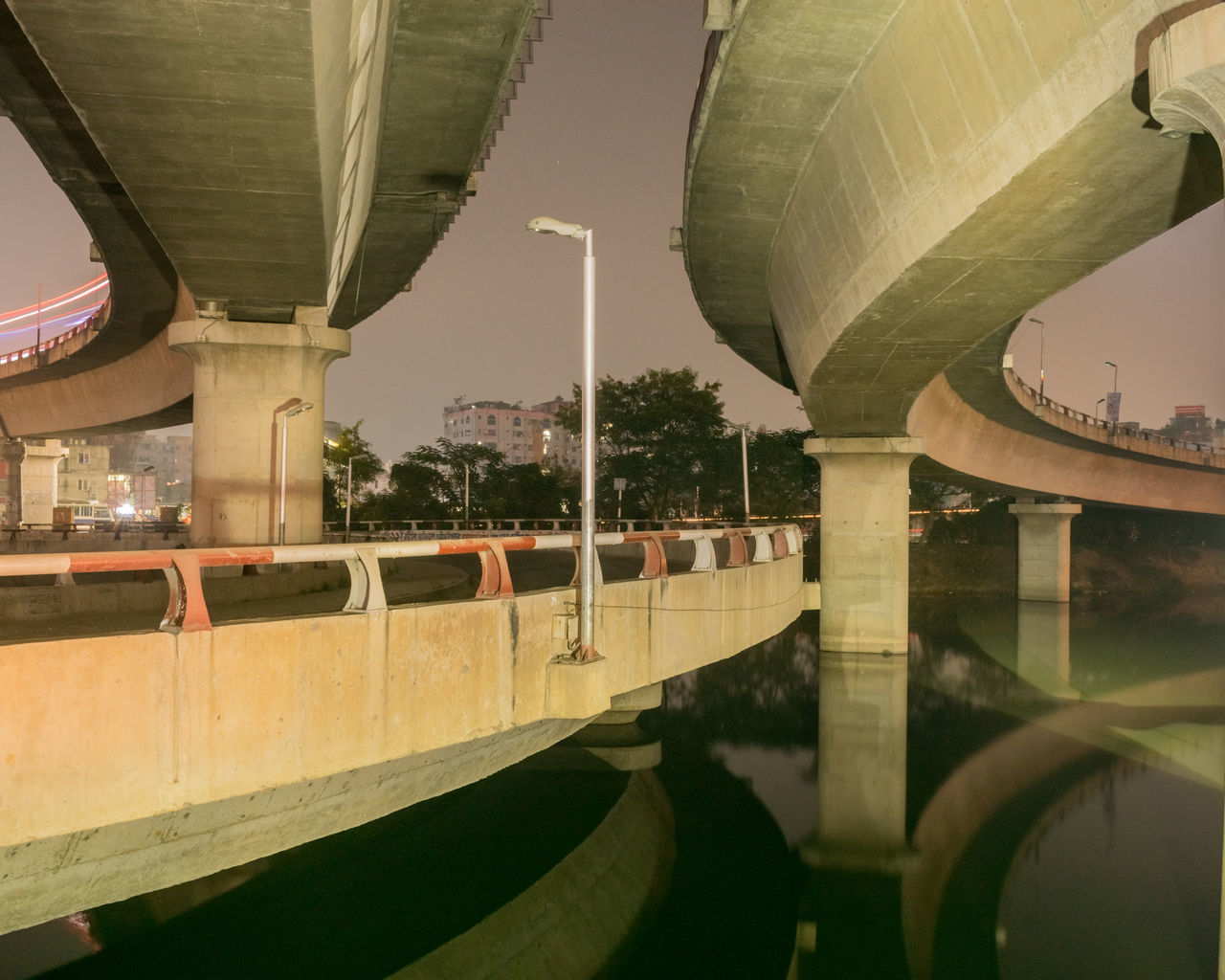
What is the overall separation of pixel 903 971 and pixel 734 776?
892cm

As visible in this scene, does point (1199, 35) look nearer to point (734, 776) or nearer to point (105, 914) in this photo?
point (105, 914)

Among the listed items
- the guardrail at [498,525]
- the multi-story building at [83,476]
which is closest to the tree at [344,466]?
the guardrail at [498,525]

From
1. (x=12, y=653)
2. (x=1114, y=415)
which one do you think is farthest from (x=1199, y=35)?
(x=1114, y=415)

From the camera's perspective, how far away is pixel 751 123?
17328 mm

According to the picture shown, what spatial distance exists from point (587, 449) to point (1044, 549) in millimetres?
60655

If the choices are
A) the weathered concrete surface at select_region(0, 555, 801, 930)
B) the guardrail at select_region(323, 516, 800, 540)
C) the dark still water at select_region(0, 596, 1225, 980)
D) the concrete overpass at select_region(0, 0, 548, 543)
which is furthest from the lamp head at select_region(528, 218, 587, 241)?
the guardrail at select_region(323, 516, 800, 540)

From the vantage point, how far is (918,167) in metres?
13.9

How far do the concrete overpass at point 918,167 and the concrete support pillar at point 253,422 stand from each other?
348 inches

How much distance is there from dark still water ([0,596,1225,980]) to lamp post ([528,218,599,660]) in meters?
4.20

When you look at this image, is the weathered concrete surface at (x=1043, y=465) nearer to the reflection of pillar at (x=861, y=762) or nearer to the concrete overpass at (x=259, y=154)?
the reflection of pillar at (x=861, y=762)

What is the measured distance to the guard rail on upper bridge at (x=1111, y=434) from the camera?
137ft

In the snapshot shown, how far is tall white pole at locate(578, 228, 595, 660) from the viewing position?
1041cm

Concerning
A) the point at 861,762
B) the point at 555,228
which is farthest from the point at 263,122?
the point at 861,762

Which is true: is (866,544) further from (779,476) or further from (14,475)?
(14,475)
